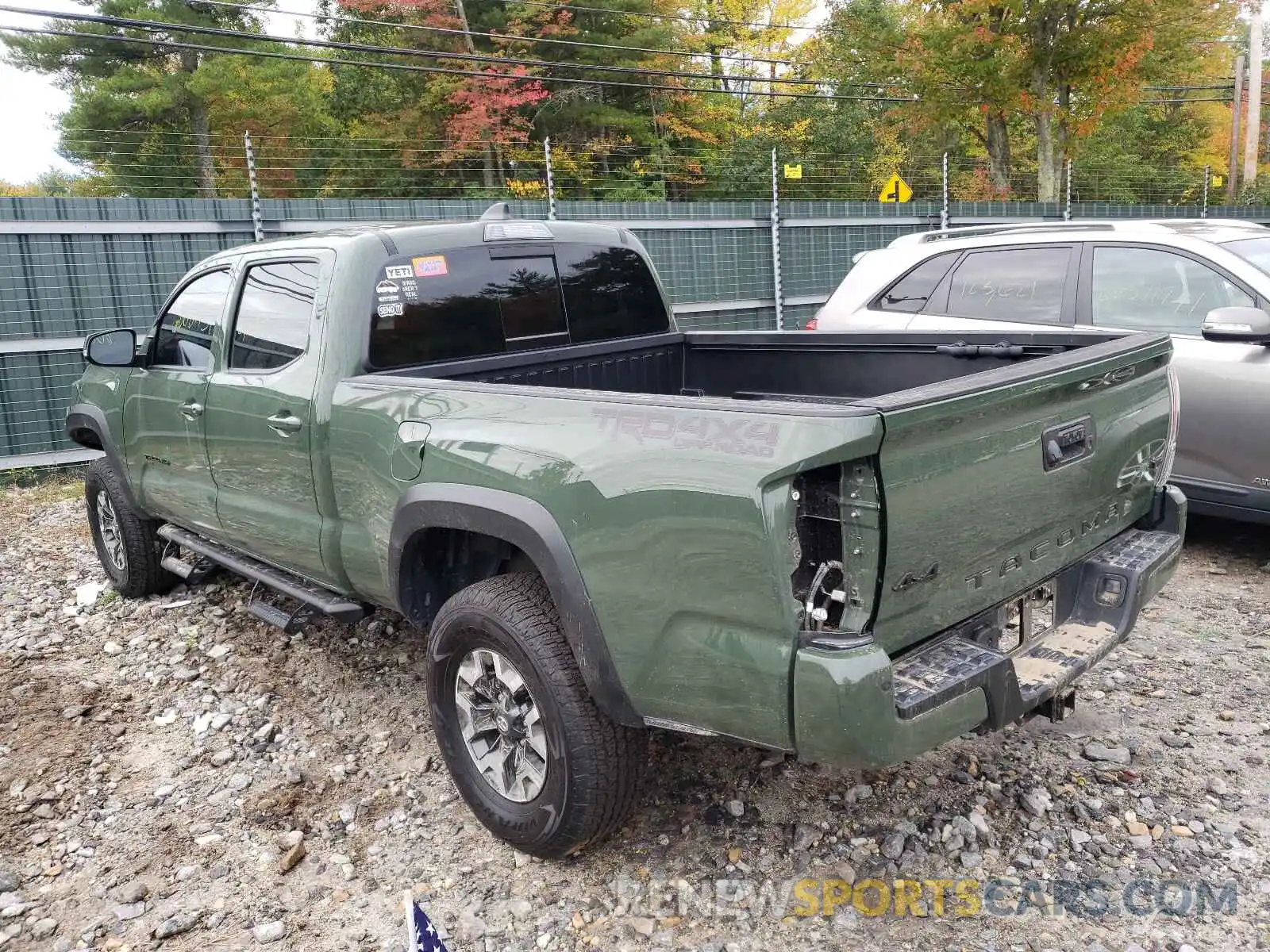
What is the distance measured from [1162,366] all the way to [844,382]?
1.24m

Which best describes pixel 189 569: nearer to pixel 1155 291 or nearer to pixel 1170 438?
pixel 1170 438

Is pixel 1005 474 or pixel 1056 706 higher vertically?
pixel 1005 474

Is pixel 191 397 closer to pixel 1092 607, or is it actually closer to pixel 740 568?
pixel 740 568

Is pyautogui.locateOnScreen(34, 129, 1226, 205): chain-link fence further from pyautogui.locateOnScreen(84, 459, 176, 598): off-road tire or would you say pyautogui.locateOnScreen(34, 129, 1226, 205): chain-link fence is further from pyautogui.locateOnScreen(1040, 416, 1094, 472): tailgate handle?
pyautogui.locateOnScreen(1040, 416, 1094, 472): tailgate handle

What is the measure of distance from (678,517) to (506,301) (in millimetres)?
1933

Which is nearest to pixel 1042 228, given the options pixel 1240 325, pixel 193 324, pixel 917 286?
pixel 917 286

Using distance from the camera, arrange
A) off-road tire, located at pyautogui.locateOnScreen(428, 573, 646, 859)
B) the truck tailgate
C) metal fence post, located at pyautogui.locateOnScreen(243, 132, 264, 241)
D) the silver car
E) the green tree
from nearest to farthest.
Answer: the truck tailgate → off-road tire, located at pyautogui.locateOnScreen(428, 573, 646, 859) → the silver car → metal fence post, located at pyautogui.locateOnScreen(243, 132, 264, 241) → the green tree

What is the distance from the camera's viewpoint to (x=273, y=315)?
4.10 meters

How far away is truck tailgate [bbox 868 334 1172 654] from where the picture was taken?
2389 millimetres

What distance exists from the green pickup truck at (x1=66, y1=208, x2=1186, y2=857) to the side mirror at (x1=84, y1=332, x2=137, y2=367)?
1 centimetres

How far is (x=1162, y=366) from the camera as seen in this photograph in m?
3.38

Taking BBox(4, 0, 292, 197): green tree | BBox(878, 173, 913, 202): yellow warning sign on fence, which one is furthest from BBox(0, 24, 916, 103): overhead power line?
BBox(878, 173, 913, 202): yellow warning sign on fence

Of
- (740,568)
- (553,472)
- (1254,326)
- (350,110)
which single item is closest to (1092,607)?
(740,568)

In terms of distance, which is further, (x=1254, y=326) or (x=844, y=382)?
(x=1254, y=326)
